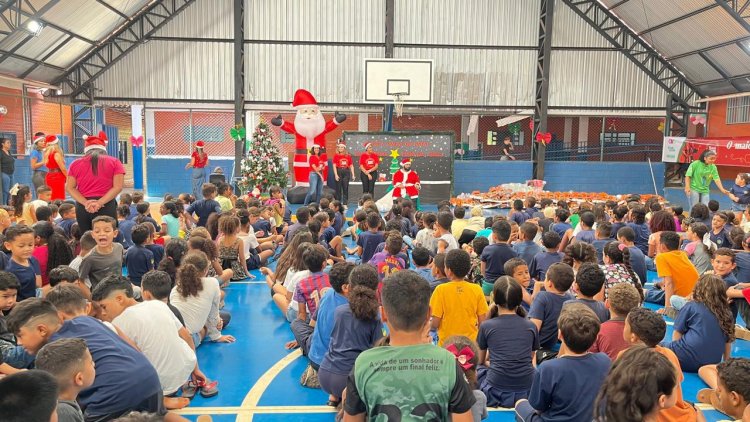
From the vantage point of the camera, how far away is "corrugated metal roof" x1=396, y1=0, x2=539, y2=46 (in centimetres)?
1864

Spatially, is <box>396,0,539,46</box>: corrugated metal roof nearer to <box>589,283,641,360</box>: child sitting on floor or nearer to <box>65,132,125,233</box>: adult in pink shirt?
<box>65,132,125,233</box>: adult in pink shirt

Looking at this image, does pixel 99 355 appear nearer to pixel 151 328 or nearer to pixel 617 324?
pixel 151 328

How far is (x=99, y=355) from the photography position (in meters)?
2.93

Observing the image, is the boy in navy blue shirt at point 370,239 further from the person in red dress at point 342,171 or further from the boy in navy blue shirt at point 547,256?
the person in red dress at point 342,171

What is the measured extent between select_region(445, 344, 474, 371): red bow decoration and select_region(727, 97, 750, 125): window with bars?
18.4 metres

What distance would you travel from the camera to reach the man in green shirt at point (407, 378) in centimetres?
204

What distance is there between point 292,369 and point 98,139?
12.4ft

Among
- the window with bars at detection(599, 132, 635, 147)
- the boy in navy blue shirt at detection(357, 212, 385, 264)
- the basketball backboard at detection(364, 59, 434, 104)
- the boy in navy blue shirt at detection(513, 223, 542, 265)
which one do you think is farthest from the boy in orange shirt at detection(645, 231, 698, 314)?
the window with bars at detection(599, 132, 635, 147)

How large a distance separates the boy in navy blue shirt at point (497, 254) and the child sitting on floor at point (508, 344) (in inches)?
72.6

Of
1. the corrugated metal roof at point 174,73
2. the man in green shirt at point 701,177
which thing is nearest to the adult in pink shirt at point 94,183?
the man in green shirt at point 701,177

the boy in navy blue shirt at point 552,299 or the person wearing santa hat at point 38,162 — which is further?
the person wearing santa hat at point 38,162

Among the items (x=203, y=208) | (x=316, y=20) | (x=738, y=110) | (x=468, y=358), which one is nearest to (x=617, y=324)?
(x=468, y=358)

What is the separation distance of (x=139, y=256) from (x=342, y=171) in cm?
1008

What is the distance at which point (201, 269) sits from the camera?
482 cm
